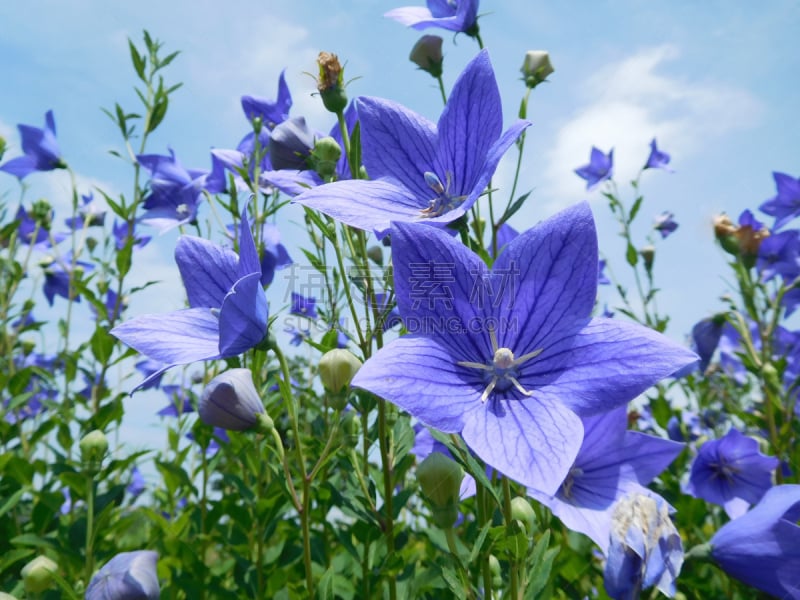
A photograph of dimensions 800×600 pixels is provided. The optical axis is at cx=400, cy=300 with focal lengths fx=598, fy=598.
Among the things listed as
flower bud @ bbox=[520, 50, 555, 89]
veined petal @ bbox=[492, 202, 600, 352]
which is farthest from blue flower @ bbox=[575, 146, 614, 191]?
veined petal @ bbox=[492, 202, 600, 352]

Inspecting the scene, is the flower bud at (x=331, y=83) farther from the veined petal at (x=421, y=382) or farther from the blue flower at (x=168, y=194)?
the blue flower at (x=168, y=194)

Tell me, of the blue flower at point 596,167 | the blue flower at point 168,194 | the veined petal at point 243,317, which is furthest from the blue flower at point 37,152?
the blue flower at point 596,167

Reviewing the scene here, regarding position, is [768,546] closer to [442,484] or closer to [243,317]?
[442,484]

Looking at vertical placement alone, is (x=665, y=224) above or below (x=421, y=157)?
below

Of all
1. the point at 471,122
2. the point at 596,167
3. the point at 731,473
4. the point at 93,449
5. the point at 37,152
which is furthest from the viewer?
the point at 596,167

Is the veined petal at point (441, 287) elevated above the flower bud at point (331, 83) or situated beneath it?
situated beneath

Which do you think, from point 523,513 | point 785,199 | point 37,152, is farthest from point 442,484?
point 785,199

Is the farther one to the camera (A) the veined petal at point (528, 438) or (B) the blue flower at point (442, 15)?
(B) the blue flower at point (442, 15)
